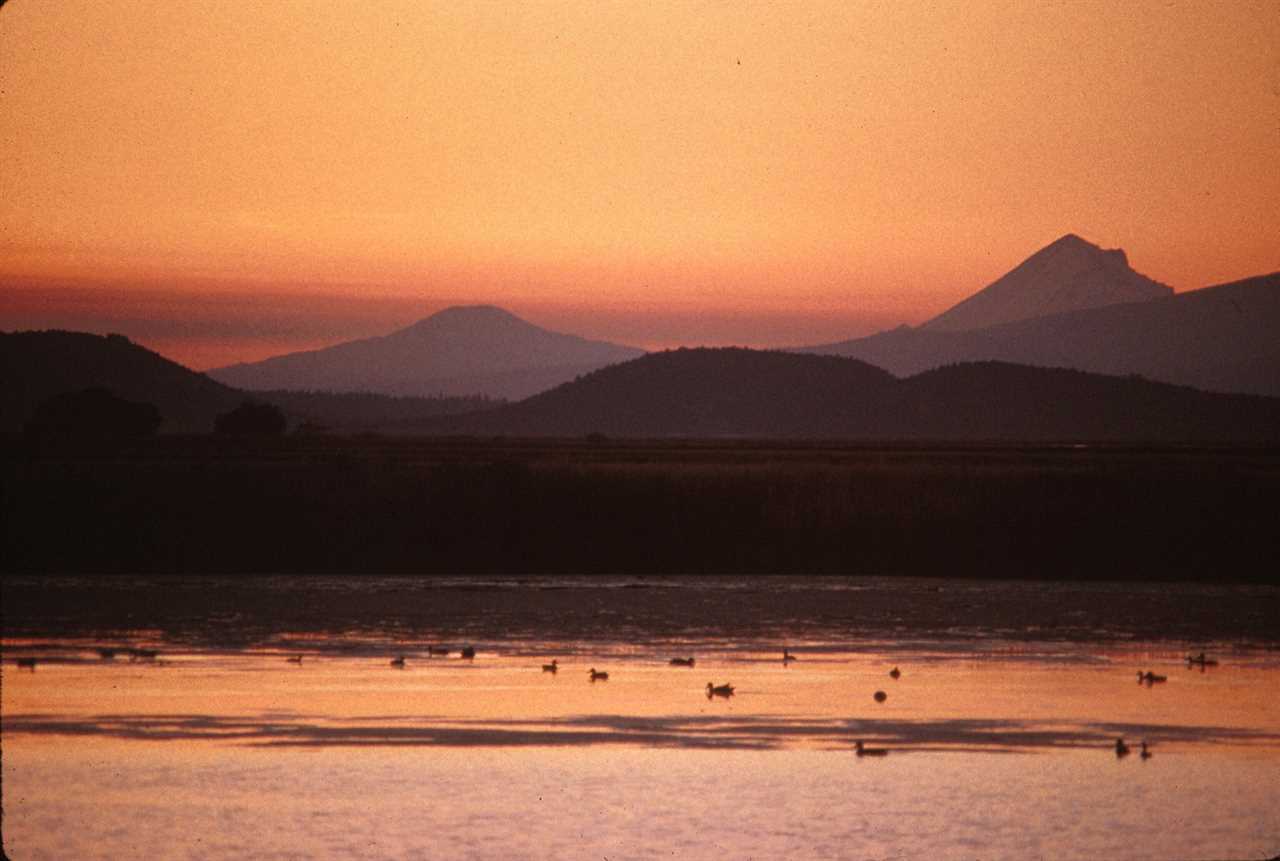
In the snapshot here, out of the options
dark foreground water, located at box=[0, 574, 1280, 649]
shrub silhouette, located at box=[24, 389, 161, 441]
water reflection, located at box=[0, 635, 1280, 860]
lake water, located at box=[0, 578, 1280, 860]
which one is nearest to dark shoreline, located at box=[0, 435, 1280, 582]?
dark foreground water, located at box=[0, 574, 1280, 649]

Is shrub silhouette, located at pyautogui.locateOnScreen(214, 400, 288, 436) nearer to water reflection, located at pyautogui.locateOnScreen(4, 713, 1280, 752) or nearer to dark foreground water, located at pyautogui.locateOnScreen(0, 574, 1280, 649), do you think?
dark foreground water, located at pyautogui.locateOnScreen(0, 574, 1280, 649)

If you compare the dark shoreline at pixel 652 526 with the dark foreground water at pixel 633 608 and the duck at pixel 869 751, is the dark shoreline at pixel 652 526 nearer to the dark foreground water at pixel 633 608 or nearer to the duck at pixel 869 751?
the dark foreground water at pixel 633 608

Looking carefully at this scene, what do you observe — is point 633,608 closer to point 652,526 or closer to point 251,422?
point 652,526

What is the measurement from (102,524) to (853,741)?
27.0m

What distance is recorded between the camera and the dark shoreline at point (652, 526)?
142 ft

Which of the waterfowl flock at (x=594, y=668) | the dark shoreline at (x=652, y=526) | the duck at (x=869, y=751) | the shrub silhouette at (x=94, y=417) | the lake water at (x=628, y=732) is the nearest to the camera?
the lake water at (x=628, y=732)

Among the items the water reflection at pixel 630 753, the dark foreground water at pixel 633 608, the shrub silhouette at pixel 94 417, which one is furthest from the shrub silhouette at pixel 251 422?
the water reflection at pixel 630 753

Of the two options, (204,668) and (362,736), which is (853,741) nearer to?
(362,736)

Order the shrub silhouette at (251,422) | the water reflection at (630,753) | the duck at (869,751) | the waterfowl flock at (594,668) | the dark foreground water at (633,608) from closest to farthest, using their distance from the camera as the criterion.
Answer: the water reflection at (630,753)
the duck at (869,751)
the waterfowl flock at (594,668)
the dark foreground water at (633,608)
the shrub silhouette at (251,422)

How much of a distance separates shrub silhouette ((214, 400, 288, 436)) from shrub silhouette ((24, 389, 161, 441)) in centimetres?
467

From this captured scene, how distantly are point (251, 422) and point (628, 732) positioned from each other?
114698mm

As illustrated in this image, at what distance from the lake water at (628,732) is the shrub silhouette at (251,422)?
97716 mm

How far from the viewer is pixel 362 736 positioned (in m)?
22.4

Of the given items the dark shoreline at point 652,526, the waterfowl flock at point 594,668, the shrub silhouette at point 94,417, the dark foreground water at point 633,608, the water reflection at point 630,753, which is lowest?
the water reflection at point 630,753
